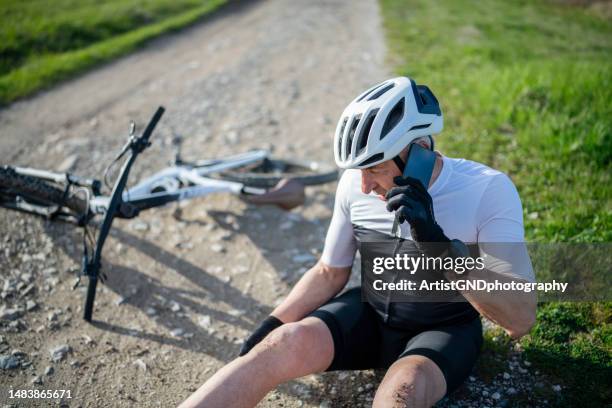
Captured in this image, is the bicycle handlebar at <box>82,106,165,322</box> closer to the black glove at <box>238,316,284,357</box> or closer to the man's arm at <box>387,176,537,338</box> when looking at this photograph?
the black glove at <box>238,316,284,357</box>

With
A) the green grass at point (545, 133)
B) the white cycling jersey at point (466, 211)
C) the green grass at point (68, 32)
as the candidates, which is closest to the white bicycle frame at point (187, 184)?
the white cycling jersey at point (466, 211)

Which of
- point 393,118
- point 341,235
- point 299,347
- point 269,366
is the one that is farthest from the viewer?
point 341,235

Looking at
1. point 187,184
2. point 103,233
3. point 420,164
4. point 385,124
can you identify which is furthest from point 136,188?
point 420,164

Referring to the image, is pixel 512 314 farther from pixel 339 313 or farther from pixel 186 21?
pixel 186 21

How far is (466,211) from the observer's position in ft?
11.3

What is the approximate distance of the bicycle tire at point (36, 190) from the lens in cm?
535

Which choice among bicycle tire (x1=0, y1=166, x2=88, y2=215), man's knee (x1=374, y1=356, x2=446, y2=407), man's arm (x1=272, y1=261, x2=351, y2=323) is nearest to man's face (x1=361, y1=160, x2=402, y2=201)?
man's arm (x1=272, y1=261, x2=351, y2=323)

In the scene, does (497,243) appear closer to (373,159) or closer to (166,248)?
(373,159)

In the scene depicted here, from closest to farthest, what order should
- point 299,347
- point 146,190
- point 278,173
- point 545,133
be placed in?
point 299,347
point 146,190
point 278,173
point 545,133

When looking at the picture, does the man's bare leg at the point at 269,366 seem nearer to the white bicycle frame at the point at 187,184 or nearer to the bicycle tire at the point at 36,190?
the white bicycle frame at the point at 187,184

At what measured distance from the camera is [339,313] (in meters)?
3.78

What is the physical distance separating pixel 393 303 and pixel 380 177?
0.94 metres

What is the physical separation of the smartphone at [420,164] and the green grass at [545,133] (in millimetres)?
2051

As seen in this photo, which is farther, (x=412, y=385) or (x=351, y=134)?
(x=351, y=134)
